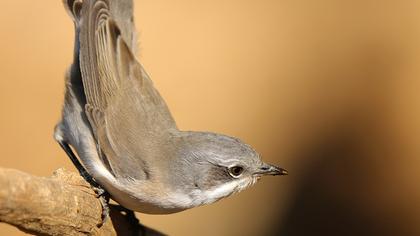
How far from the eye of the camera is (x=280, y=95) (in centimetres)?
502

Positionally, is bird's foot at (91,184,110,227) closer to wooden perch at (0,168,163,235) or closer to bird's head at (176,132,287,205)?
wooden perch at (0,168,163,235)

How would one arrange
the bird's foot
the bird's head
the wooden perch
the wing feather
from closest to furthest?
1. the wooden perch
2. the bird's foot
3. the bird's head
4. the wing feather

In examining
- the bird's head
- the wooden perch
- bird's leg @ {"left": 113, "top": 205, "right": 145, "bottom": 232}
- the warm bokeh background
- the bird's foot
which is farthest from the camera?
the warm bokeh background

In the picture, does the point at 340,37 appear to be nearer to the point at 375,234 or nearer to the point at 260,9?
the point at 260,9

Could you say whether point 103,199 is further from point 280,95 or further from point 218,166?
point 280,95

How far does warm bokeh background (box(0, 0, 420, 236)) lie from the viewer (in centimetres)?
473

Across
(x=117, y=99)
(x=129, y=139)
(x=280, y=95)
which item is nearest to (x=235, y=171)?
(x=129, y=139)

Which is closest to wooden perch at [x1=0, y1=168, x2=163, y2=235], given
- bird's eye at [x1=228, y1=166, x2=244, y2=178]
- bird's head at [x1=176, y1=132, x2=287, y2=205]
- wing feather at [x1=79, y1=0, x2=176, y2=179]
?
wing feather at [x1=79, y1=0, x2=176, y2=179]

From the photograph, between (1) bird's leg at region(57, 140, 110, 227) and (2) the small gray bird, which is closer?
(1) bird's leg at region(57, 140, 110, 227)

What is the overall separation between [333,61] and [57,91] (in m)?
1.87

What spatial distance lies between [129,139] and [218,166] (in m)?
0.51

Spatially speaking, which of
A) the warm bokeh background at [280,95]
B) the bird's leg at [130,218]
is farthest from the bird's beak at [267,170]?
the warm bokeh background at [280,95]

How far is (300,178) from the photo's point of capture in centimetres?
482

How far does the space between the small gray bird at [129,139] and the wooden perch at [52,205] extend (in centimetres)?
24
